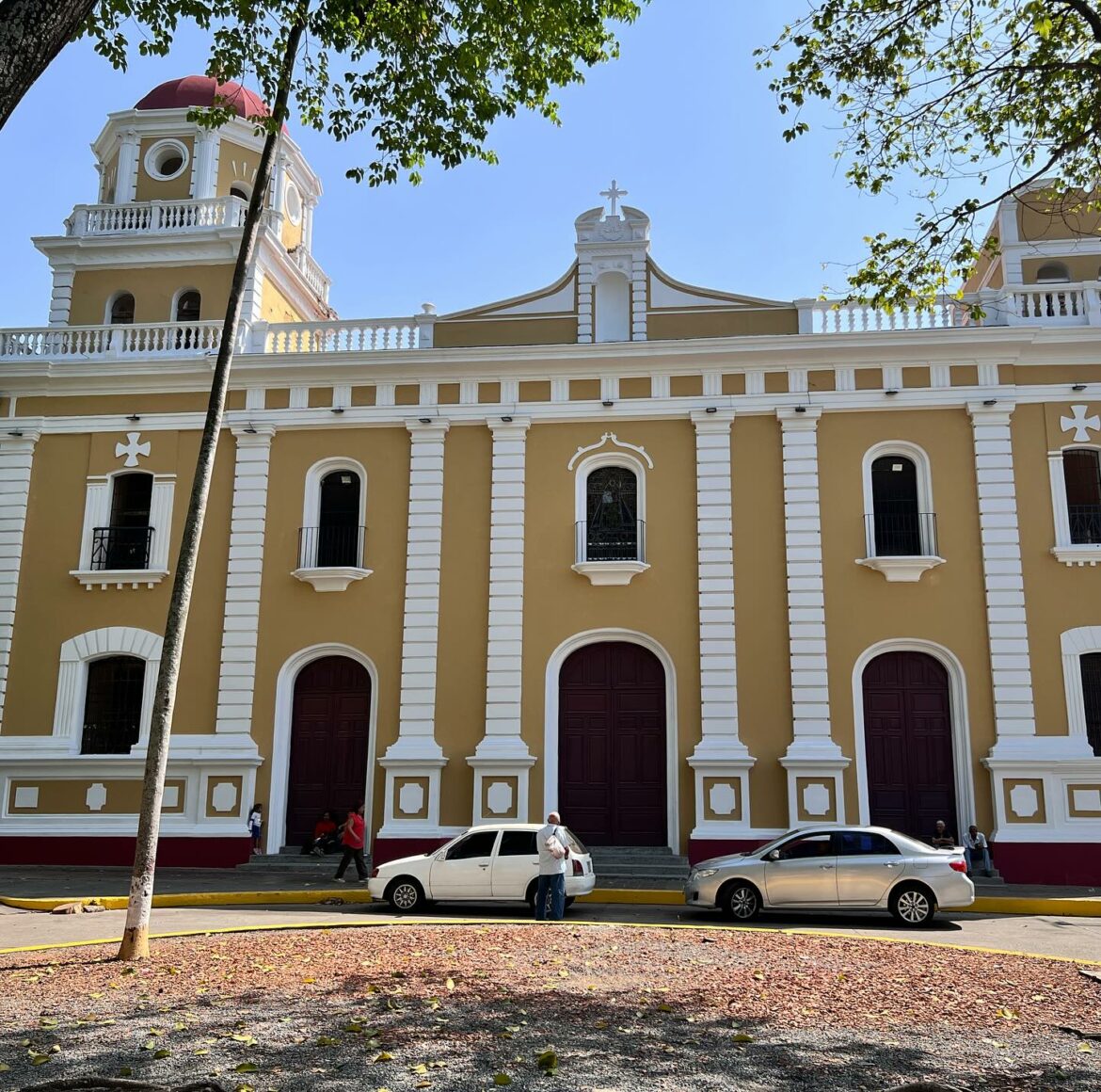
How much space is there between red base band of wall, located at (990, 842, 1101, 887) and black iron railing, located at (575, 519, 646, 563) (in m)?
7.98

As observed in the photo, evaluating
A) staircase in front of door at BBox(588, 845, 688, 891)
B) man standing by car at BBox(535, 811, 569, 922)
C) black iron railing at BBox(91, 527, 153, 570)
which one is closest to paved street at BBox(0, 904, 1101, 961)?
man standing by car at BBox(535, 811, 569, 922)

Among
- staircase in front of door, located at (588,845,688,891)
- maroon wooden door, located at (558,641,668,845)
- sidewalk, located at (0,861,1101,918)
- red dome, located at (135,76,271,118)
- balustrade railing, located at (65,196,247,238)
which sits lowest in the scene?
sidewalk, located at (0,861,1101,918)

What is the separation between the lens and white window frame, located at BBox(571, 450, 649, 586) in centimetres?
A: 2072

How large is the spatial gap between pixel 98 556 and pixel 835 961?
55.3 ft

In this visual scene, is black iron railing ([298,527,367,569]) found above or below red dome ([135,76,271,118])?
below

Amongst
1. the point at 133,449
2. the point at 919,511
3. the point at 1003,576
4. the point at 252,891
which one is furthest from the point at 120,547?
the point at 1003,576

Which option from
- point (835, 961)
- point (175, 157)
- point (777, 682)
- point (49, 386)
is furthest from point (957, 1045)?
point (175, 157)

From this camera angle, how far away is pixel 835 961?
35.0 feet

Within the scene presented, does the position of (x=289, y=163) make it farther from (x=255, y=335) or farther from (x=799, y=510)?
(x=799, y=510)

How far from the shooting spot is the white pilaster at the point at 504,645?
20125mm

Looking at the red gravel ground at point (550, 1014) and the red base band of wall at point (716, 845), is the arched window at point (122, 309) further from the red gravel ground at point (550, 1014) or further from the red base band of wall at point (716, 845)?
the red gravel ground at point (550, 1014)

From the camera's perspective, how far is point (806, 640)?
20.1m

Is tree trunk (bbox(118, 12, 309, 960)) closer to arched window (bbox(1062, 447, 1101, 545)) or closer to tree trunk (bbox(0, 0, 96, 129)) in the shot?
tree trunk (bbox(0, 0, 96, 129))

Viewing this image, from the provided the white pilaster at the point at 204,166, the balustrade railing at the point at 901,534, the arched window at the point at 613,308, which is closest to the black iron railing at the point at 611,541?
the arched window at the point at 613,308
